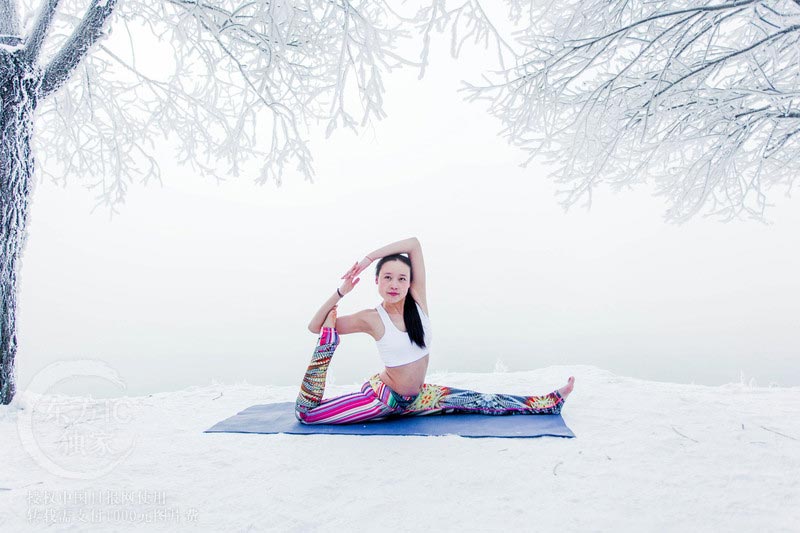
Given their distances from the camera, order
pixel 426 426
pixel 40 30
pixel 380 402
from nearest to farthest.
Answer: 1. pixel 426 426
2. pixel 380 402
3. pixel 40 30

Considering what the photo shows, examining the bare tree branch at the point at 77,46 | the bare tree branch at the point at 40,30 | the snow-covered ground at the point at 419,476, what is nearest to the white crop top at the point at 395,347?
the snow-covered ground at the point at 419,476

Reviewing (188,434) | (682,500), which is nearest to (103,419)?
(188,434)

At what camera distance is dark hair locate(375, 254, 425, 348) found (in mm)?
2941

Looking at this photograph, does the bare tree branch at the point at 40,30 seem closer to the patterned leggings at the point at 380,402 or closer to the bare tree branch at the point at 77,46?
the bare tree branch at the point at 77,46

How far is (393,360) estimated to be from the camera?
292 cm

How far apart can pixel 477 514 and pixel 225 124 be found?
459 centimetres

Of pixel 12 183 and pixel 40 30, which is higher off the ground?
pixel 40 30

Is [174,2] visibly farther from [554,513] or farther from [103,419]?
[554,513]

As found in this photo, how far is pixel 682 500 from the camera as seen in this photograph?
1.77 meters

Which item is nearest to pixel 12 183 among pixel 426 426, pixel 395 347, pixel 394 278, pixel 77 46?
pixel 77 46

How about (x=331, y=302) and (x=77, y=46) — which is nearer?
(x=331, y=302)

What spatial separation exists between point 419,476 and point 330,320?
120 centimetres

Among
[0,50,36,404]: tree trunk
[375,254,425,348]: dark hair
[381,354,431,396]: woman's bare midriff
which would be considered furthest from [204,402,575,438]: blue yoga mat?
[0,50,36,404]: tree trunk

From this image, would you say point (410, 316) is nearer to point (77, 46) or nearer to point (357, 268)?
point (357, 268)
